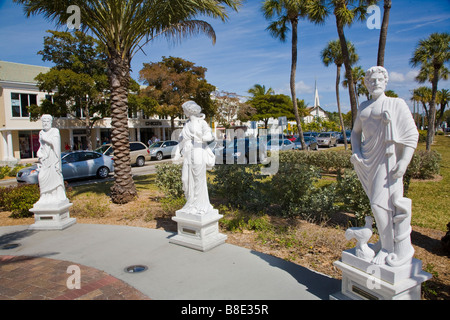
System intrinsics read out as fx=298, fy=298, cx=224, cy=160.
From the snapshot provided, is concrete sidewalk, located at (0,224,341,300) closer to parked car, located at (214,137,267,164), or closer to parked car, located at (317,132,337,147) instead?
parked car, located at (214,137,267,164)

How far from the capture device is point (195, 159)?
17.6 feet

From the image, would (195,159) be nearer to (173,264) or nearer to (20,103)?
(173,264)

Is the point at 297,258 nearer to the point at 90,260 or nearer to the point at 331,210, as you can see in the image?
the point at 331,210

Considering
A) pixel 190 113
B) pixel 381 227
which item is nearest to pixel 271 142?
pixel 190 113

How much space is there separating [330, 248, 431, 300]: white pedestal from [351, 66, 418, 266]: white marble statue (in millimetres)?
92

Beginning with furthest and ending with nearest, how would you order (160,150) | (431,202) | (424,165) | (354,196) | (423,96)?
(423,96), (160,150), (424,165), (431,202), (354,196)

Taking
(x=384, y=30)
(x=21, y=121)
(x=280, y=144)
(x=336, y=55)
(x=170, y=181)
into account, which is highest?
(x=336, y=55)

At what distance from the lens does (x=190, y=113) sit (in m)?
5.50

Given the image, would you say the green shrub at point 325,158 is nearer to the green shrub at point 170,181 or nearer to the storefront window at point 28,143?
the green shrub at point 170,181

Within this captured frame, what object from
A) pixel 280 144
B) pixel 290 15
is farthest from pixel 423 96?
pixel 290 15

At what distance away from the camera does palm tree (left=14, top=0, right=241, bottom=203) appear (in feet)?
28.3

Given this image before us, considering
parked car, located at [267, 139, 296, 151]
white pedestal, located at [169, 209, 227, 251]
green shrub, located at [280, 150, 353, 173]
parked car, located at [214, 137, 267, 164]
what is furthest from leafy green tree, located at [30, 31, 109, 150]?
white pedestal, located at [169, 209, 227, 251]

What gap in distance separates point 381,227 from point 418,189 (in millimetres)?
8758

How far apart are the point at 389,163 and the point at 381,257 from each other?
1.00 metres
